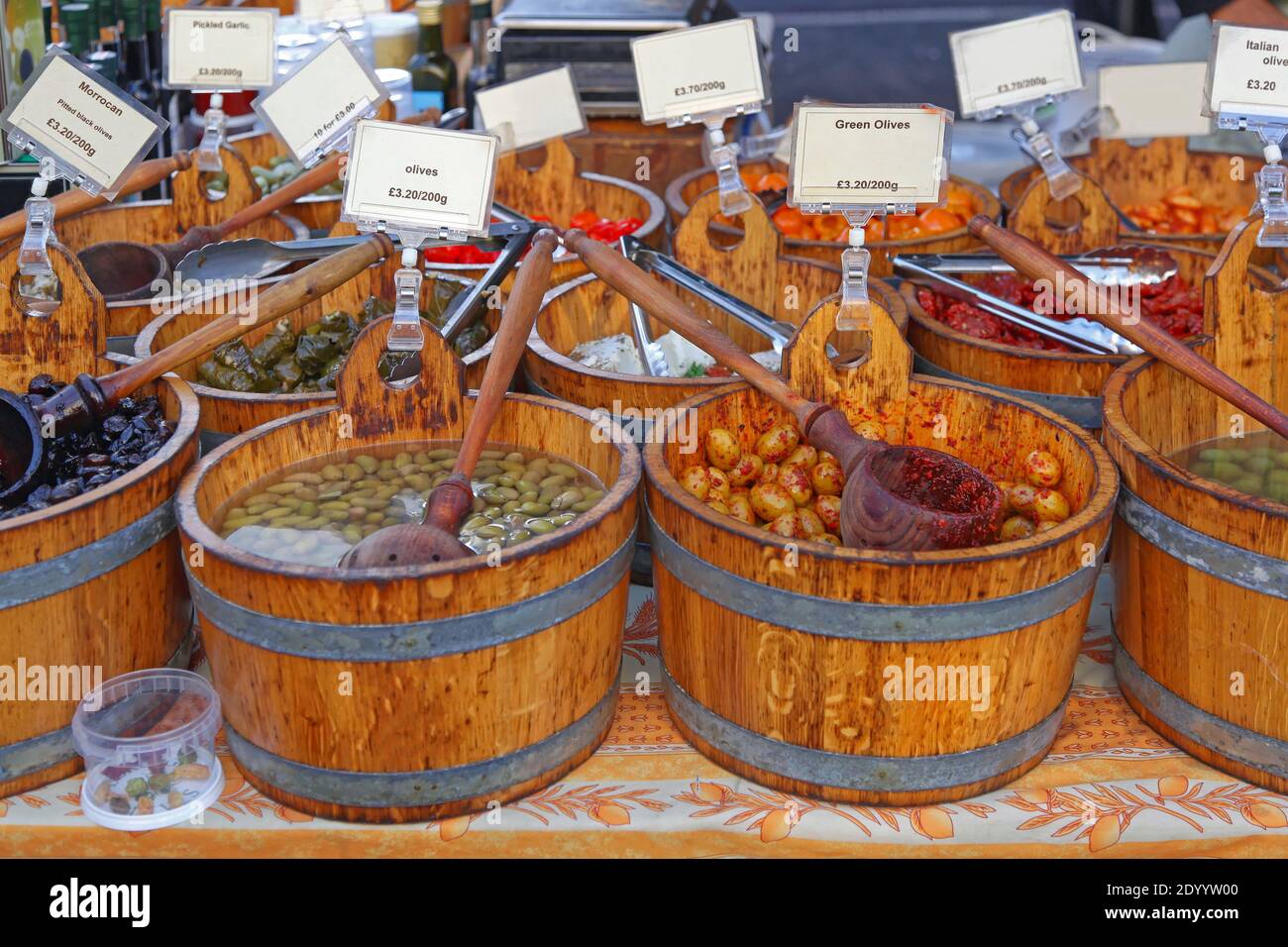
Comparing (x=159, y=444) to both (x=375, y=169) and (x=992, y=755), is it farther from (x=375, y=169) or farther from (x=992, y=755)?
(x=992, y=755)

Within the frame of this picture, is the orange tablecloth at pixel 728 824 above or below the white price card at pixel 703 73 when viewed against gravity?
below

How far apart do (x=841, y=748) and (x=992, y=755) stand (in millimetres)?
285

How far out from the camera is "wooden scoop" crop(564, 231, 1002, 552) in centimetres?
236

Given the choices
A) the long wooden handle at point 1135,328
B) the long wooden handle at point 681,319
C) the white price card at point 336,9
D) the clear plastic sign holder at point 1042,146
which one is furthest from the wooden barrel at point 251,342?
the white price card at point 336,9

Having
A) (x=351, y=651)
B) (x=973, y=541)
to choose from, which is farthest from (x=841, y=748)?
(x=351, y=651)

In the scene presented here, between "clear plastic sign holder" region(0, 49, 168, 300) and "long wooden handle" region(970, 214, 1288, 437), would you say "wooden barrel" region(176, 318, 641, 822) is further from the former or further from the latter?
"long wooden handle" region(970, 214, 1288, 437)

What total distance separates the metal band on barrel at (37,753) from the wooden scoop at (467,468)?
638 mm

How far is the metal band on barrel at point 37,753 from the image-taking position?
2.40 metres

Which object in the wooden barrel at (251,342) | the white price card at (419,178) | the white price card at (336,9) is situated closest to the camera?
the white price card at (419,178)

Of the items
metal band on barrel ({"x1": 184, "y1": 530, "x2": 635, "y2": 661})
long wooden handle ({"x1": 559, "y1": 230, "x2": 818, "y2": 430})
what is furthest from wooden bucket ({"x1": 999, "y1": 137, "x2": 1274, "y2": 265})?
metal band on barrel ({"x1": 184, "y1": 530, "x2": 635, "y2": 661})

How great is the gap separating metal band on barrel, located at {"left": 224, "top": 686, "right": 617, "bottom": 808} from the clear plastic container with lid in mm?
65

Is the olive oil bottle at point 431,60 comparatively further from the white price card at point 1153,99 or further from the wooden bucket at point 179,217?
the white price card at point 1153,99

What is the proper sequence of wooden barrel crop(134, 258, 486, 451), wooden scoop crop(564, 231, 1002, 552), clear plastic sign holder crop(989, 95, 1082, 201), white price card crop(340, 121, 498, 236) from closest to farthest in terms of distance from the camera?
wooden scoop crop(564, 231, 1002, 552) < white price card crop(340, 121, 498, 236) < wooden barrel crop(134, 258, 486, 451) < clear plastic sign holder crop(989, 95, 1082, 201)

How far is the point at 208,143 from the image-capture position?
400 centimetres
